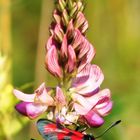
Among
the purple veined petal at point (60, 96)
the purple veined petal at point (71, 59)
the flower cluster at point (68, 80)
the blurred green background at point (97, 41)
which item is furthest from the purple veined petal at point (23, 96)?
the blurred green background at point (97, 41)

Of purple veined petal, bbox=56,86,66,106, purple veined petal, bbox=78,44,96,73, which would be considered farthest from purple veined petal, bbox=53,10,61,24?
purple veined petal, bbox=56,86,66,106

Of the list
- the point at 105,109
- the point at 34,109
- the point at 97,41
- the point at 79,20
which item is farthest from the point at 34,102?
the point at 97,41

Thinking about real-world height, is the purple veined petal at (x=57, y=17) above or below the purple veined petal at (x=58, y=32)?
above

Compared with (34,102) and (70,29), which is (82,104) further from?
(70,29)

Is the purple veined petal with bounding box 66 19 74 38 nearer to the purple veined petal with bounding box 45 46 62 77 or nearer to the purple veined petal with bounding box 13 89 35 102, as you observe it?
the purple veined petal with bounding box 45 46 62 77

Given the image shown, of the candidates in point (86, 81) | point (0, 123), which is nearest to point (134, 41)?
point (0, 123)

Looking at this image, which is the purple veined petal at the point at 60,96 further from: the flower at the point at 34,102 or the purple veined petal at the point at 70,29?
the purple veined petal at the point at 70,29
